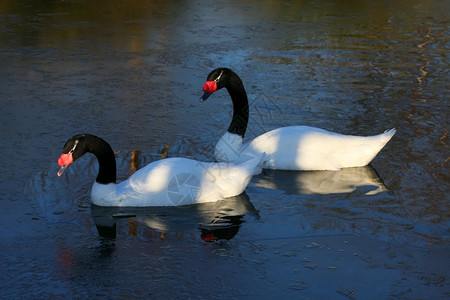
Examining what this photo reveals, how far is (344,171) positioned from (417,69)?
487cm

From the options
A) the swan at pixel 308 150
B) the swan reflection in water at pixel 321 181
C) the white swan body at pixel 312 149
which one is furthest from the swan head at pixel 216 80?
the swan reflection in water at pixel 321 181

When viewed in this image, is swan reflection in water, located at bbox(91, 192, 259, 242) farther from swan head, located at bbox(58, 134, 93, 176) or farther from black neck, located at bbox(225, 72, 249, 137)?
black neck, located at bbox(225, 72, 249, 137)

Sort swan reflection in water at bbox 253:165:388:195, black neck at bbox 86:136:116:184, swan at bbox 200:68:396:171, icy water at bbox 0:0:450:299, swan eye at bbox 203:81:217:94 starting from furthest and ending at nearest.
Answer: swan eye at bbox 203:81:217:94
swan at bbox 200:68:396:171
swan reflection in water at bbox 253:165:388:195
black neck at bbox 86:136:116:184
icy water at bbox 0:0:450:299

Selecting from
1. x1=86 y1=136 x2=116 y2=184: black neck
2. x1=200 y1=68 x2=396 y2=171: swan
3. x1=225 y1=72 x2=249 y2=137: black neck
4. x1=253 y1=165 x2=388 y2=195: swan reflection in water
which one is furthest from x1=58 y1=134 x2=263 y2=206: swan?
x1=225 y1=72 x2=249 y2=137: black neck

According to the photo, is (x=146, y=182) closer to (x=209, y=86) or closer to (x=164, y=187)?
(x=164, y=187)

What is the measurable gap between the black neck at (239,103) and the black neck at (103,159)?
5.89ft

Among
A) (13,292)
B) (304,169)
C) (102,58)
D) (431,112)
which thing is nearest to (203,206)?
(304,169)

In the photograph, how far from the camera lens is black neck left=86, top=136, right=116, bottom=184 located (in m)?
6.45

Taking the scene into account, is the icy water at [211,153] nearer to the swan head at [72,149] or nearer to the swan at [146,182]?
the swan at [146,182]

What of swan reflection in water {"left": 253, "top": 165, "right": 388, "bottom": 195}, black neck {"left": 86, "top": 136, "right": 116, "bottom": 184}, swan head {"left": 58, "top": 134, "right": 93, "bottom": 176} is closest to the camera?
swan head {"left": 58, "top": 134, "right": 93, "bottom": 176}

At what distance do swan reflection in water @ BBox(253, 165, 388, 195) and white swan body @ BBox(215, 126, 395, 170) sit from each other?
0.08 meters

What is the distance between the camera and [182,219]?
6242 millimetres

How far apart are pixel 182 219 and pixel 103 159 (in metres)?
0.92

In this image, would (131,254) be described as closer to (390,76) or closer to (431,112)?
(431,112)
